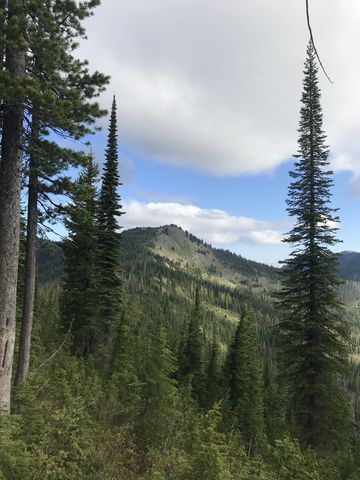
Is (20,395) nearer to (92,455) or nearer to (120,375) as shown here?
(92,455)

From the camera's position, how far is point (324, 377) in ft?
64.2

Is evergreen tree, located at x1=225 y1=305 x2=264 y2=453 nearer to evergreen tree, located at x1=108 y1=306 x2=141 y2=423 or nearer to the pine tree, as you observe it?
evergreen tree, located at x1=108 y1=306 x2=141 y2=423

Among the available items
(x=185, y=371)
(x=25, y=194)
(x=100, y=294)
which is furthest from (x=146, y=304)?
(x=25, y=194)

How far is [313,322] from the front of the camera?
778 inches

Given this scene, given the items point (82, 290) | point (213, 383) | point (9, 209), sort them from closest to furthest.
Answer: point (9, 209)
point (82, 290)
point (213, 383)

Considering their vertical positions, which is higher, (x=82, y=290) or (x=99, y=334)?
(x=82, y=290)

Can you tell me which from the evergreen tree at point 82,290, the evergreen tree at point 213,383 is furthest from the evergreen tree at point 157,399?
the evergreen tree at point 213,383

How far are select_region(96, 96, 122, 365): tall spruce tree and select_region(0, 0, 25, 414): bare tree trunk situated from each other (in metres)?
19.8

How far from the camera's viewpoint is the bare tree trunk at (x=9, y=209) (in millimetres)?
8641

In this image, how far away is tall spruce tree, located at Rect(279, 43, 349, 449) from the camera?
1952 cm

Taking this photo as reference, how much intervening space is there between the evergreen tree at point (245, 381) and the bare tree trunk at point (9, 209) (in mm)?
32146

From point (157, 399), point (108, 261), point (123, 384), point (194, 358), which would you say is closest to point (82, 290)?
point (108, 261)

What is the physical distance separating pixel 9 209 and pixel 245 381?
3469 cm

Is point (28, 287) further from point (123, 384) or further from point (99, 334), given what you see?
point (99, 334)
